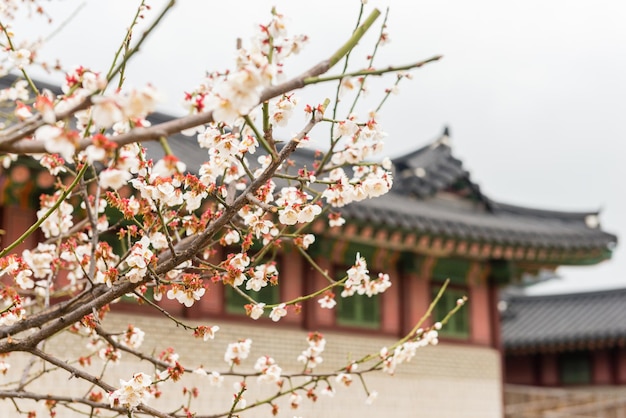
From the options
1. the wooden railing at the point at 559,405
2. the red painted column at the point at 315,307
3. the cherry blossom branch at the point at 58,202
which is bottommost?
the cherry blossom branch at the point at 58,202

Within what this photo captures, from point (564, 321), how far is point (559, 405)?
523cm

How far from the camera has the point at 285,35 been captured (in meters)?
3.14

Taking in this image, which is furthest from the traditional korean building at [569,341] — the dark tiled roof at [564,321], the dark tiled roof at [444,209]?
the dark tiled roof at [444,209]

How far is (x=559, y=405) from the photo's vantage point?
15062 millimetres

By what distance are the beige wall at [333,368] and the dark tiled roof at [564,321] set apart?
21.6 ft

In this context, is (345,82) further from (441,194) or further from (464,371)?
(441,194)

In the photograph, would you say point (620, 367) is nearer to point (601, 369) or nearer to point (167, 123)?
point (601, 369)

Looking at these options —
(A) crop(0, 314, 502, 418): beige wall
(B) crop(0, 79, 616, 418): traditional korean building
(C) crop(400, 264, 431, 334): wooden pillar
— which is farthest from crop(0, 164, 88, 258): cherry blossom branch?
(C) crop(400, 264, 431, 334): wooden pillar

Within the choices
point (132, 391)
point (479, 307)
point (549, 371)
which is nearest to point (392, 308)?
point (479, 307)

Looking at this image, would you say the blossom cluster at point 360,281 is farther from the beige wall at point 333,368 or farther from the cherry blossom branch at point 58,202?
the beige wall at point 333,368

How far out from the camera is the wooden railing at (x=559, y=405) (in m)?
14.6

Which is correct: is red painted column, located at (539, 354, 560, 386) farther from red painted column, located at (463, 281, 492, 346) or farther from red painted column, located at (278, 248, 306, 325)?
red painted column, located at (278, 248, 306, 325)

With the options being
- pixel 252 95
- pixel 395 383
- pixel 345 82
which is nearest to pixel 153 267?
pixel 345 82

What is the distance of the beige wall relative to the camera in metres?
8.31
